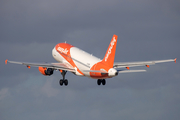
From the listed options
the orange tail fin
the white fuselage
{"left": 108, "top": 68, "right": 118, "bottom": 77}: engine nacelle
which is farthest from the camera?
the white fuselage

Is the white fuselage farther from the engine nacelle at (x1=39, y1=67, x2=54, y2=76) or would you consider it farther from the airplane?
the engine nacelle at (x1=39, y1=67, x2=54, y2=76)

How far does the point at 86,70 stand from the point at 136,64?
12270 mm

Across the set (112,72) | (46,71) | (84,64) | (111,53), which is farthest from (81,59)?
(112,72)

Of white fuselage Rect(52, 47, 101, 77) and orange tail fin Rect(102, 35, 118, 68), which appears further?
white fuselage Rect(52, 47, 101, 77)

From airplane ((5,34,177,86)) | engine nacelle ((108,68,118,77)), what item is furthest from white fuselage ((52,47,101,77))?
engine nacelle ((108,68,118,77))

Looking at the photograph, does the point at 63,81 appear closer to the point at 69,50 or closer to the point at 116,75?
the point at 69,50

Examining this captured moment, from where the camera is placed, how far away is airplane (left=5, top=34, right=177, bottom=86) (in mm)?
90750

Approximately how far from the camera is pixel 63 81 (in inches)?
4146

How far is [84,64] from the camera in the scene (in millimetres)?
97812

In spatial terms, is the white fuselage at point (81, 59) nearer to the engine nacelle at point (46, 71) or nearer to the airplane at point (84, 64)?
the airplane at point (84, 64)

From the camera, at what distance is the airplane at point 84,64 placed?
9075cm

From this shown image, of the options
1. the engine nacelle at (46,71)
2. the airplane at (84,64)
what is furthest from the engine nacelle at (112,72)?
the engine nacelle at (46,71)

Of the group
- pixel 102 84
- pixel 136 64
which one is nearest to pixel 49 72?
pixel 102 84

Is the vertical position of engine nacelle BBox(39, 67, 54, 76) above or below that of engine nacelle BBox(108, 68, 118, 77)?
above
